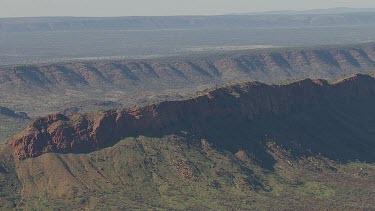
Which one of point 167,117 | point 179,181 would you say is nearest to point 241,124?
point 167,117

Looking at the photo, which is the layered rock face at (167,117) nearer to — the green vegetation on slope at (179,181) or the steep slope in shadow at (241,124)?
the steep slope in shadow at (241,124)

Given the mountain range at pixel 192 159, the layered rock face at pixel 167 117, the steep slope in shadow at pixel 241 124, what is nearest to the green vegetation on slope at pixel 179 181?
the mountain range at pixel 192 159

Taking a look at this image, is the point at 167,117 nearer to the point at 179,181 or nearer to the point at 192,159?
the point at 192,159

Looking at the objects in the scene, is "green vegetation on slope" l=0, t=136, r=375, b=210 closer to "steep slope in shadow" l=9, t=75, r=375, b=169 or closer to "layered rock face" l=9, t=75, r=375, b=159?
"layered rock face" l=9, t=75, r=375, b=159

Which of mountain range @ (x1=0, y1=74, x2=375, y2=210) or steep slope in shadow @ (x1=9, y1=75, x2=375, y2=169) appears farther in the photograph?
steep slope in shadow @ (x1=9, y1=75, x2=375, y2=169)

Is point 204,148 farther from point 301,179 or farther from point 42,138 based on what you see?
point 42,138

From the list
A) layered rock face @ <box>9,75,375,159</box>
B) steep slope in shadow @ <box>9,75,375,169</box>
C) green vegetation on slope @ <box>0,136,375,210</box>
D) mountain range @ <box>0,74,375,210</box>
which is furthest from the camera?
steep slope in shadow @ <box>9,75,375,169</box>

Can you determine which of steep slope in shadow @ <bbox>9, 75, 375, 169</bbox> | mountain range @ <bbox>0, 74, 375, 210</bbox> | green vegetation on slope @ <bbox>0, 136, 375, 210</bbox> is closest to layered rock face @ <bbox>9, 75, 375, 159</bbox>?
steep slope in shadow @ <bbox>9, 75, 375, 169</bbox>

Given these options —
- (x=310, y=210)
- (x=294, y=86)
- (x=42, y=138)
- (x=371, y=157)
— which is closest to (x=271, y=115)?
(x=294, y=86)
